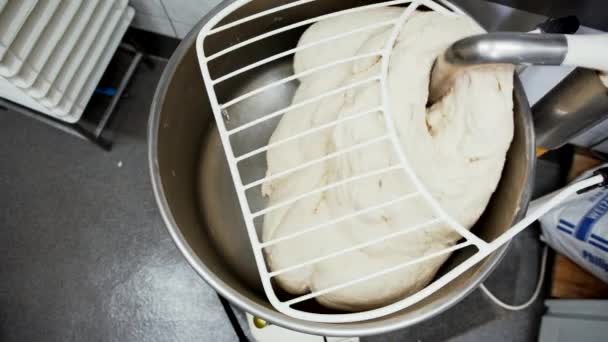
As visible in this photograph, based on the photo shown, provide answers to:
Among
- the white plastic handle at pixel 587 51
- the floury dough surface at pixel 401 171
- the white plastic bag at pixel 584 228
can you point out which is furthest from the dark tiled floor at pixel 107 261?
the white plastic handle at pixel 587 51

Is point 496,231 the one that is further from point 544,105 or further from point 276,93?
point 276,93

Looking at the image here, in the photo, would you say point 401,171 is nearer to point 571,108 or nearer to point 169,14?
point 571,108

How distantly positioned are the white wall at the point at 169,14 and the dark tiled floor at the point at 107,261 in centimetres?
16

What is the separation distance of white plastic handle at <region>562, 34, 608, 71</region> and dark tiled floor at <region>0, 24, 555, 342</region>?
73cm

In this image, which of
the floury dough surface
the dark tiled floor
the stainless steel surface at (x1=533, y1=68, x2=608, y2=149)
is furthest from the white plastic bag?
the floury dough surface

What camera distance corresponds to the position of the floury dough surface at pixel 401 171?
1.72ft

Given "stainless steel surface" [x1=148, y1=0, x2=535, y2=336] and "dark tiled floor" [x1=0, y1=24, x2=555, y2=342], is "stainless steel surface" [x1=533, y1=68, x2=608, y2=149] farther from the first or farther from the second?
"dark tiled floor" [x1=0, y1=24, x2=555, y2=342]

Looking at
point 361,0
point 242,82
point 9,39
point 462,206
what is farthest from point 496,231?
point 9,39

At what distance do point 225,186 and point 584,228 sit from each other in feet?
2.46

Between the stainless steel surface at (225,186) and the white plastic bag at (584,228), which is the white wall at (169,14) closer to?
the stainless steel surface at (225,186)

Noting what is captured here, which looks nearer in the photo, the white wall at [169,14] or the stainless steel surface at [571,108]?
the stainless steel surface at [571,108]

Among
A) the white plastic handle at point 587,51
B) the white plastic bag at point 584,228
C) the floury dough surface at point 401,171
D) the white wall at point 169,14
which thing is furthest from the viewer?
the white wall at point 169,14

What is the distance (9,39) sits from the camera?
77 centimetres

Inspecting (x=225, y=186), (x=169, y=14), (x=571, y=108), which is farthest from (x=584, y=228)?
(x=169, y=14)
